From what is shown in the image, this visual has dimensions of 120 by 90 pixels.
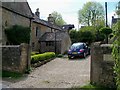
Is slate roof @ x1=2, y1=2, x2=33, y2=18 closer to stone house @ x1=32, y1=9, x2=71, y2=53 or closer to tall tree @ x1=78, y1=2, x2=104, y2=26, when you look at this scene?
stone house @ x1=32, y1=9, x2=71, y2=53

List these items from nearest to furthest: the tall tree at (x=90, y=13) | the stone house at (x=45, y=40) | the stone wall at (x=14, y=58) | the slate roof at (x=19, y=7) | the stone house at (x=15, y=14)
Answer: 1. the stone wall at (x=14, y=58)
2. the stone house at (x=15, y=14)
3. the slate roof at (x=19, y=7)
4. the stone house at (x=45, y=40)
5. the tall tree at (x=90, y=13)

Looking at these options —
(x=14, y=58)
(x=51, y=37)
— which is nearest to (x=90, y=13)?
(x=51, y=37)

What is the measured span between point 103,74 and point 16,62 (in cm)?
625

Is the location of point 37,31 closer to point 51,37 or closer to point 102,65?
point 51,37

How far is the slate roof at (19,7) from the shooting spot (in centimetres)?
2516

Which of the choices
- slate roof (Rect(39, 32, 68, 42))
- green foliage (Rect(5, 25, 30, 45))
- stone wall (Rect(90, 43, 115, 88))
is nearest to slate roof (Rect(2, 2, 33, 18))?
green foliage (Rect(5, 25, 30, 45))

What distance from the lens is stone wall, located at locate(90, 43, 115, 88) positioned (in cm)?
1037

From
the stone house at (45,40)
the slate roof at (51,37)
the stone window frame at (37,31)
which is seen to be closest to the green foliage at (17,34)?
the stone house at (45,40)

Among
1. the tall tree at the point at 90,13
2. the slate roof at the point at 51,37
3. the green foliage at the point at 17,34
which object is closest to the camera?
the green foliage at the point at 17,34

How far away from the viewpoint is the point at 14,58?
14.7m

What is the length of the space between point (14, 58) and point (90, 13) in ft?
180

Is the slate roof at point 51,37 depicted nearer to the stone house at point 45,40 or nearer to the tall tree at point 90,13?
the stone house at point 45,40

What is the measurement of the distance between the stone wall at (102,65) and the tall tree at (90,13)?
55.1 m

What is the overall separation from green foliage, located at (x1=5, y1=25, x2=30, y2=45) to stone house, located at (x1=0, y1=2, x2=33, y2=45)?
1.79 feet
